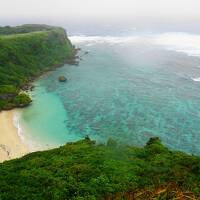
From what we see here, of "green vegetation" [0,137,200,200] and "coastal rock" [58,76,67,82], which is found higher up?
"green vegetation" [0,137,200,200]

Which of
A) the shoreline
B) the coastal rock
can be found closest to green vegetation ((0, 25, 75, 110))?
the shoreline

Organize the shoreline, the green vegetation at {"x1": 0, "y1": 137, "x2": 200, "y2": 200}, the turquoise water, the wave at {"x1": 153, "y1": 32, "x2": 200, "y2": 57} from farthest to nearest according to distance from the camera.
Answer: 1. the wave at {"x1": 153, "y1": 32, "x2": 200, "y2": 57}
2. the turquoise water
3. the shoreline
4. the green vegetation at {"x1": 0, "y1": 137, "x2": 200, "y2": 200}

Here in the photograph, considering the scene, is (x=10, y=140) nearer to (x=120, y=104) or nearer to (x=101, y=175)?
(x=120, y=104)

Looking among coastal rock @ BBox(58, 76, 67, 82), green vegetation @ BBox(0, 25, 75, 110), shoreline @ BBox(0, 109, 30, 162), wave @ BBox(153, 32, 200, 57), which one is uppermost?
green vegetation @ BBox(0, 25, 75, 110)

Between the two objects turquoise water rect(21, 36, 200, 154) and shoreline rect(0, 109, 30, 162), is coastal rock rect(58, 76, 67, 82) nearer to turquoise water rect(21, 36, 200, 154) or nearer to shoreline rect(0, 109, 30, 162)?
turquoise water rect(21, 36, 200, 154)

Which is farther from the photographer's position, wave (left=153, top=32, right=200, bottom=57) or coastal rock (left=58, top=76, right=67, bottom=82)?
wave (left=153, top=32, right=200, bottom=57)

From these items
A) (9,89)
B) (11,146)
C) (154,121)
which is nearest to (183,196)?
(11,146)

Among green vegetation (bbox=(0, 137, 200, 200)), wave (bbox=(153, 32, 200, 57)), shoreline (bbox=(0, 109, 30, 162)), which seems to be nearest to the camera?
green vegetation (bbox=(0, 137, 200, 200))
